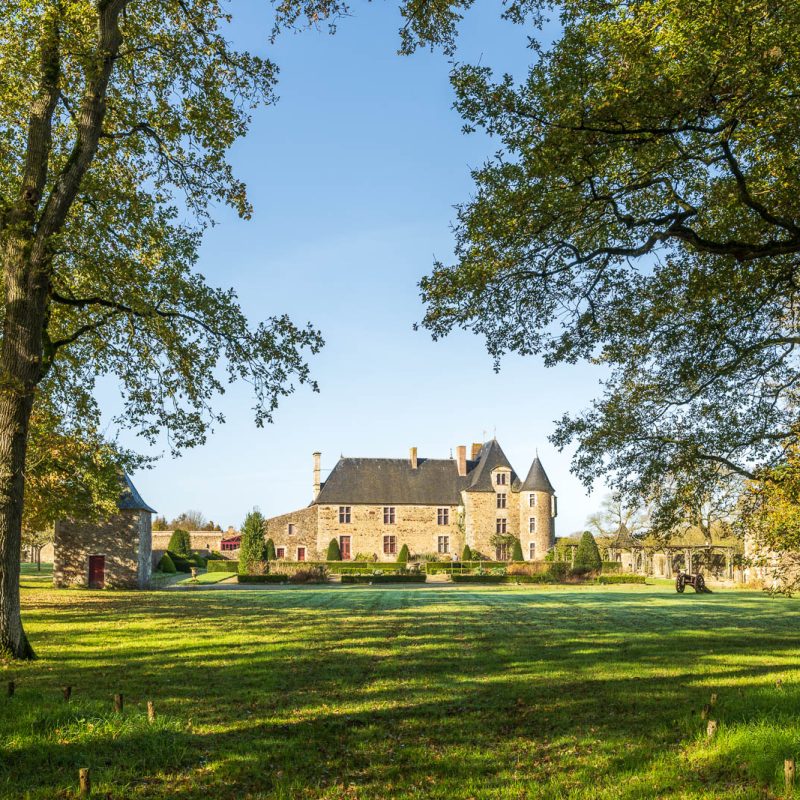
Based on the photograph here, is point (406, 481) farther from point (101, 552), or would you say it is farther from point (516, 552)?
point (101, 552)

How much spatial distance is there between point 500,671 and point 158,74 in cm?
1208

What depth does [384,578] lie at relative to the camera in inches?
1433

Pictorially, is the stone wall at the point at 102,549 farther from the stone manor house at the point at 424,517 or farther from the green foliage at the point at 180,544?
the stone manor house at the point at 424,517

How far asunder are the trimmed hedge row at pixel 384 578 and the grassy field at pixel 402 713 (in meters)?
22.7

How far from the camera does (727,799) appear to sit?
15.4ft

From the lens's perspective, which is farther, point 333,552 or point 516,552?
point 333,552

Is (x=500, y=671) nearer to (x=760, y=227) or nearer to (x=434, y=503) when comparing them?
(x=760, y=227)

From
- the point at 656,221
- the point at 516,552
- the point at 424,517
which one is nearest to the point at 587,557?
the point at 516,552

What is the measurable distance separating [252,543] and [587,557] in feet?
61.4

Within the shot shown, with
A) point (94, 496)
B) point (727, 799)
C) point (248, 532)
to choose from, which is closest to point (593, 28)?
point (727, 799)

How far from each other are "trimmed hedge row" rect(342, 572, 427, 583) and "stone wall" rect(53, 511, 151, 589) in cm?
1074

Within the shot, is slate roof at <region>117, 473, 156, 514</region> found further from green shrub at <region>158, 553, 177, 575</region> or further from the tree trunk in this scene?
the tree trunk

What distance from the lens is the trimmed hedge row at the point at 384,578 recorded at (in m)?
36.4

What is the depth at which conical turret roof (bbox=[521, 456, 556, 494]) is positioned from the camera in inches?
1980
